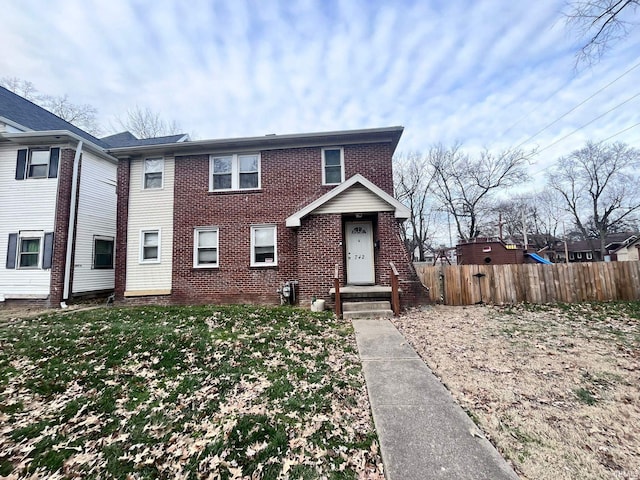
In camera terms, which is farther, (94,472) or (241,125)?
(241,125)

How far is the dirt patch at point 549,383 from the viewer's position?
7.82 ft

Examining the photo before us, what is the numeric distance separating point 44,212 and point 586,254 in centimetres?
6813

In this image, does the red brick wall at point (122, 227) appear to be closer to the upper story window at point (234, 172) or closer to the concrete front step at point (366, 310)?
the upper story window at point (234, 172)

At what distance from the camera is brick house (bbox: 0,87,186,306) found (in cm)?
998

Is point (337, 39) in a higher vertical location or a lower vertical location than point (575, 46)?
higher

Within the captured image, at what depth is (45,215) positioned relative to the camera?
10273 millimetres

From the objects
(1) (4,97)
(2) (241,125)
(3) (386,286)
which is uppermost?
(2) (241,125)

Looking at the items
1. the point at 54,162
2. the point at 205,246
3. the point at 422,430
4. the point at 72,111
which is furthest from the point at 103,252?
the point at 72,111

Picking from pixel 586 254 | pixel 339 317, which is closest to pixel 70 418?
pixel 339 317

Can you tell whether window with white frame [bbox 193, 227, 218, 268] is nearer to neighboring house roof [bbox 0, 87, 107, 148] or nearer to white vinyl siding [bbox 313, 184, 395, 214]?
white vinyl siding [bbox 313, 184, 395, 214]

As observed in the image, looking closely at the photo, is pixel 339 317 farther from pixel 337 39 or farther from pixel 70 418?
pixel 337 39

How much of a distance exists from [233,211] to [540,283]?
10889 millimetres

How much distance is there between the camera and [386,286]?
860 centimetres

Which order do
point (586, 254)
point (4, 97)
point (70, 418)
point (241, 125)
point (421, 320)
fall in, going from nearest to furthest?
1. point (70, 418)
2. point (421, 320)
3. point (4, 97)
4. point (241, 125)
5. point (586, 254)
